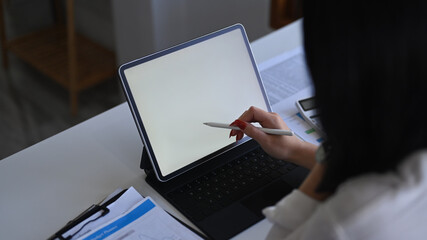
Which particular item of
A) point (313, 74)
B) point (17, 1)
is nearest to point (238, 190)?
point (313, 74)

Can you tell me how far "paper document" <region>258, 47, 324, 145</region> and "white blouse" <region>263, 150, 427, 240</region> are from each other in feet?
1.82

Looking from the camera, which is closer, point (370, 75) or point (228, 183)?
point (370, 75)

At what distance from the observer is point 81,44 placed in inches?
112

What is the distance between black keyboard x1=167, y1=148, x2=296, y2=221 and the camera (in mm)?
1039

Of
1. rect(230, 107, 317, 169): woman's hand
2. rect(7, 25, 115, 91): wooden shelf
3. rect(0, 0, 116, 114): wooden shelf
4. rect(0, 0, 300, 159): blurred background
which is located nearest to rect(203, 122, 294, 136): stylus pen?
rect(230, 107, 317, 169): woman's hand

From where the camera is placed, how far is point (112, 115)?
1321mm

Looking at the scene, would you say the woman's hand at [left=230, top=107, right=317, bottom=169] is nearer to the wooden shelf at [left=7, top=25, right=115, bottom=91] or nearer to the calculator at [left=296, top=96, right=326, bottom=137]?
the calculator at [left=296, top=96, right=326, bottom=137]

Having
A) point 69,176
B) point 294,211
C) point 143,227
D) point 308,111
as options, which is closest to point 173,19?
point 308,111

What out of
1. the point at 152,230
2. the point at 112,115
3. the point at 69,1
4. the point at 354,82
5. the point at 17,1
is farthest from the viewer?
the point at 17,1

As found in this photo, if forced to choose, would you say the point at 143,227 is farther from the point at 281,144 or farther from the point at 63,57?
the point at 63,57

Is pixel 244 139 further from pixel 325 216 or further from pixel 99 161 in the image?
pixel 325 216

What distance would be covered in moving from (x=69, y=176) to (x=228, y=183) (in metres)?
0.36

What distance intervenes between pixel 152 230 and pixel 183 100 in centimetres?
30

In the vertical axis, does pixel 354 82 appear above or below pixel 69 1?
above
